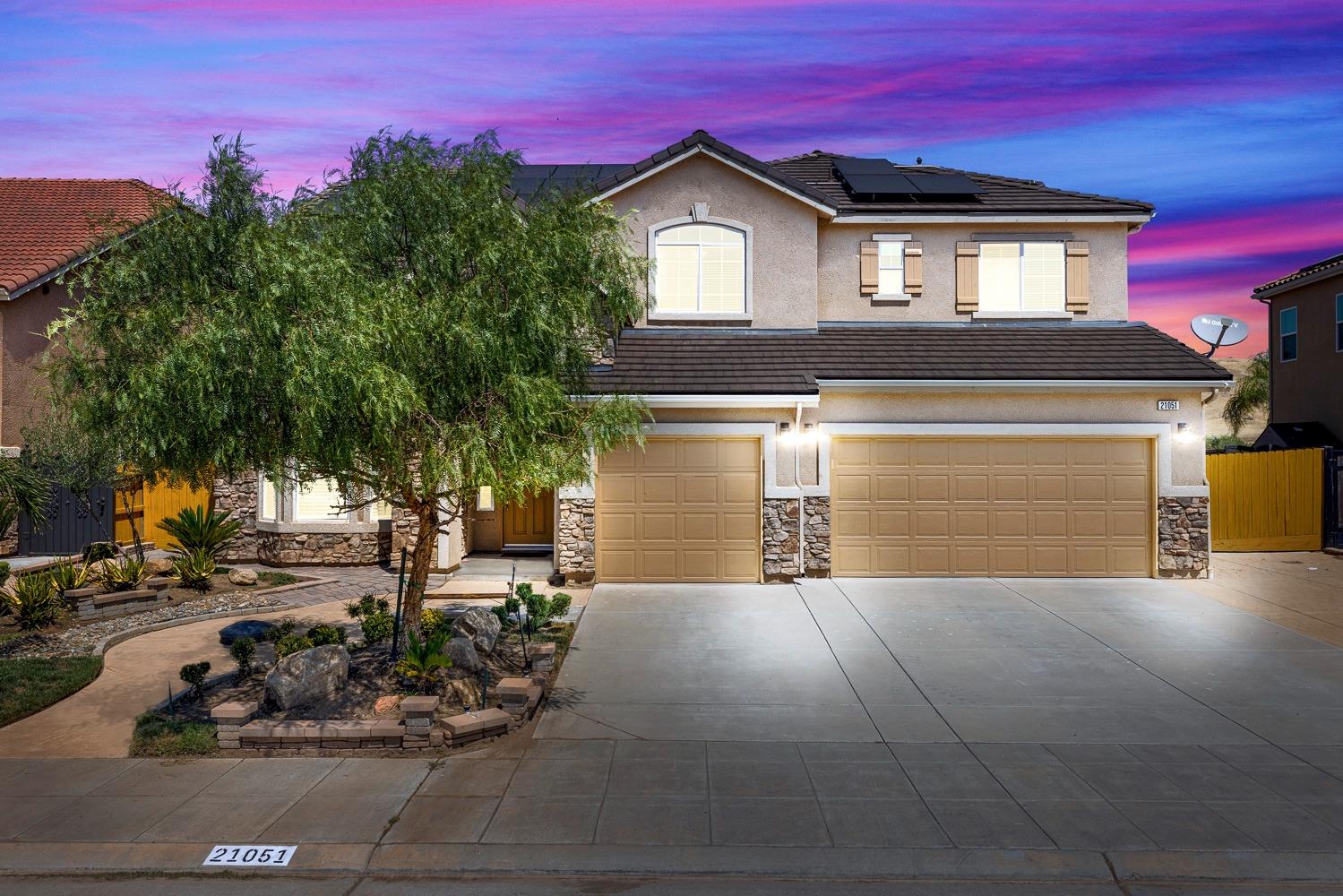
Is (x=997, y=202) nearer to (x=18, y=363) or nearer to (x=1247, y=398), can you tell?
(x=18, y=363)

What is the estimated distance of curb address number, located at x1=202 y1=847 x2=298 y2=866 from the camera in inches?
218

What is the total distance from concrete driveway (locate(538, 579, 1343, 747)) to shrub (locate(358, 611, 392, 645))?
6.79 ft

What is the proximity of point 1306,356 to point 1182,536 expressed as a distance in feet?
46.0

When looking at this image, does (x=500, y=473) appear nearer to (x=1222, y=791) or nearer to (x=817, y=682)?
(x=817, y=682)

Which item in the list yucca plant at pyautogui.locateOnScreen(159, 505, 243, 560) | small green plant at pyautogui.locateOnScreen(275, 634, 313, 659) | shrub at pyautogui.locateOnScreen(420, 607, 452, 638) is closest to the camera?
small green plant at pyautogui.locateOnScreen(275, 634, 313, 659)

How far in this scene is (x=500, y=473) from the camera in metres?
7.94

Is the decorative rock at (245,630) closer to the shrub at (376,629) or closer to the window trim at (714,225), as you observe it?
the shrub at (376,629)

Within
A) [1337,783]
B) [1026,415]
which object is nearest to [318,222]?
[1337,783]

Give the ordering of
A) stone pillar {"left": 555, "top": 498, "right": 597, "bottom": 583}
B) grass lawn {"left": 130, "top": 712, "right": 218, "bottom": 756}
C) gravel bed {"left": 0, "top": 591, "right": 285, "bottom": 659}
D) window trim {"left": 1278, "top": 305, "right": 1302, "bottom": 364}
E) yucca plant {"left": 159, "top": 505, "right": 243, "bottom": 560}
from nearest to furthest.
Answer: grass lawn {"left": 130, "top": 712, "right": 218, "bottom": 756} → gravel bed {"left": 0, "top": 591, "right": 285, "bottom": 659} → yucca plant {"left": 159, "top": 505, "right": 243, "bottom": 560} → stone pillar {"left": 555, "top": 498, "right": 597, "bottom": 583} → window trim {"left": 1278, "top": 305, "right": 1302, "bottom": 364}

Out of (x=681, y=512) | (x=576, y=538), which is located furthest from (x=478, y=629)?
(x=681, y=512)

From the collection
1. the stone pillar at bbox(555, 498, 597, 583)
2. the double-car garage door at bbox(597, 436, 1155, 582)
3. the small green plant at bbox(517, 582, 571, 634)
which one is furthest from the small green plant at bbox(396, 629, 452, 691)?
the double-car garage door at bbox(597, 436, 1155, 582)

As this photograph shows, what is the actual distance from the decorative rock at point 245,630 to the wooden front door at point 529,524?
19.1ft

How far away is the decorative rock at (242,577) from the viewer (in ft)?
46.8

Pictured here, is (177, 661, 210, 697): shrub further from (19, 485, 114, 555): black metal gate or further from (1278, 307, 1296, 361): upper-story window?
(1278, 307, 1296, 361): upper-story window
